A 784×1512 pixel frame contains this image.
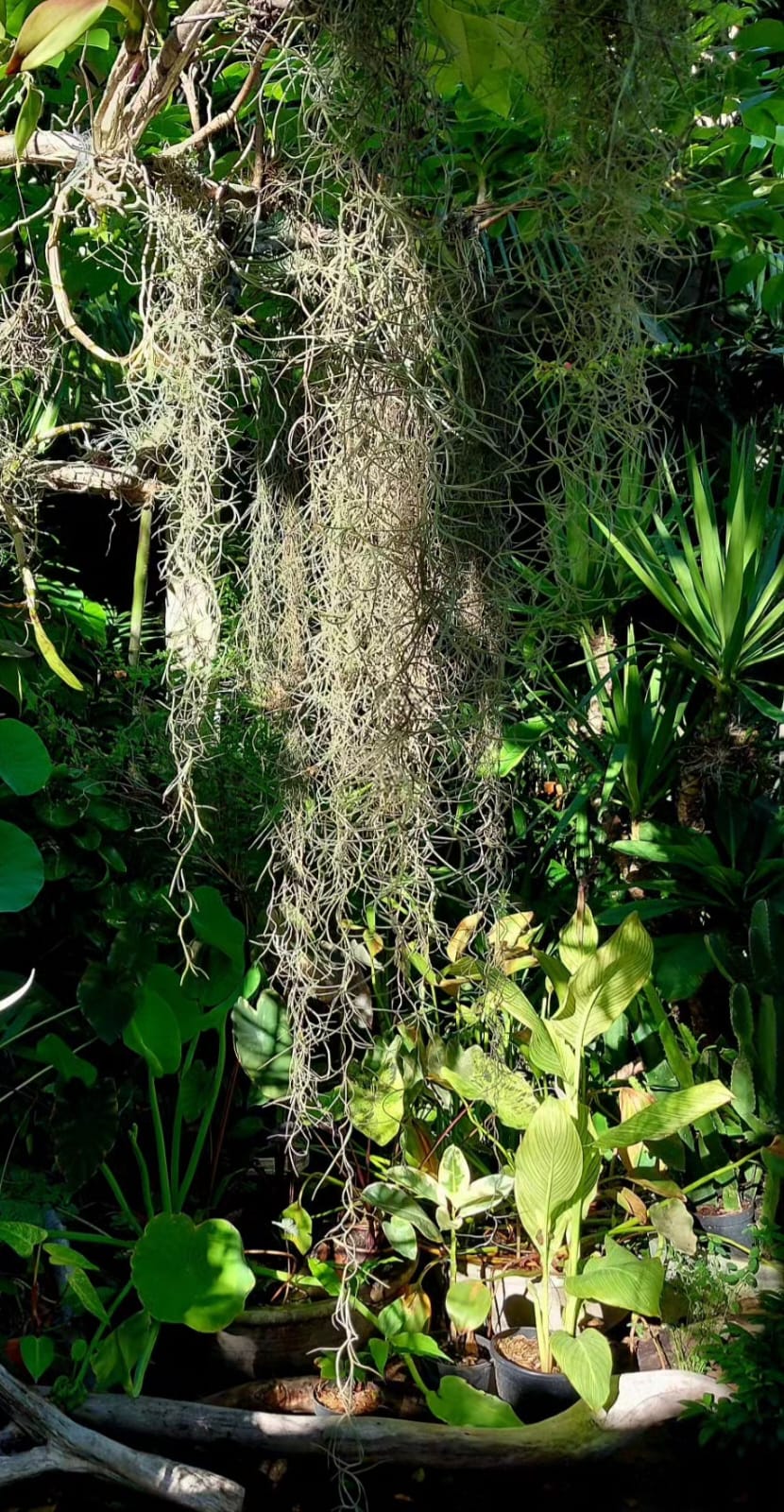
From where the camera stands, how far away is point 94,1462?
1.57 metres

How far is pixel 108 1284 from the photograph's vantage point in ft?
6.59

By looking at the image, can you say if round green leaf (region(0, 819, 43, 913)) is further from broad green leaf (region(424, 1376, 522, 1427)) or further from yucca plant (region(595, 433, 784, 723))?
yucca plant (region(595, 433, 784, 723))

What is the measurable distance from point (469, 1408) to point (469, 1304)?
0.52 feet

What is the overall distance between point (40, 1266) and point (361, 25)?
185cm

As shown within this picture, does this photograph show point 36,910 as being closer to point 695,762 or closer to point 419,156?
point 695,762

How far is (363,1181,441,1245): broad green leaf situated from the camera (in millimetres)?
1882

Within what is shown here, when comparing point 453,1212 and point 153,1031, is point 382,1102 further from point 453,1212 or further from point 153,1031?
point 153,1031

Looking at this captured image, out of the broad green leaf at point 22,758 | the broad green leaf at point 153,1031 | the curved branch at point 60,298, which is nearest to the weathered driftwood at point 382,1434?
A: the broad green leaf at point 153,1031

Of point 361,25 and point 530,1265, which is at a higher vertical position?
point 361,25

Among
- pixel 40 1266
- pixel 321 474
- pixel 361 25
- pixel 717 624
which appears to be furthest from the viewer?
pixel 717 624

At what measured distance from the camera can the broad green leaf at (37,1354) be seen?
1686 mm

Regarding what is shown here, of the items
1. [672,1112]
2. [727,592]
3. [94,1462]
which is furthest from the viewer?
[727,592]

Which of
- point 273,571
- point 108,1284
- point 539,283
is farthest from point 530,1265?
point 539,283

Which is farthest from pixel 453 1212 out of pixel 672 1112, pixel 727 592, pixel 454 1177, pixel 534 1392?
pixel 727 592
